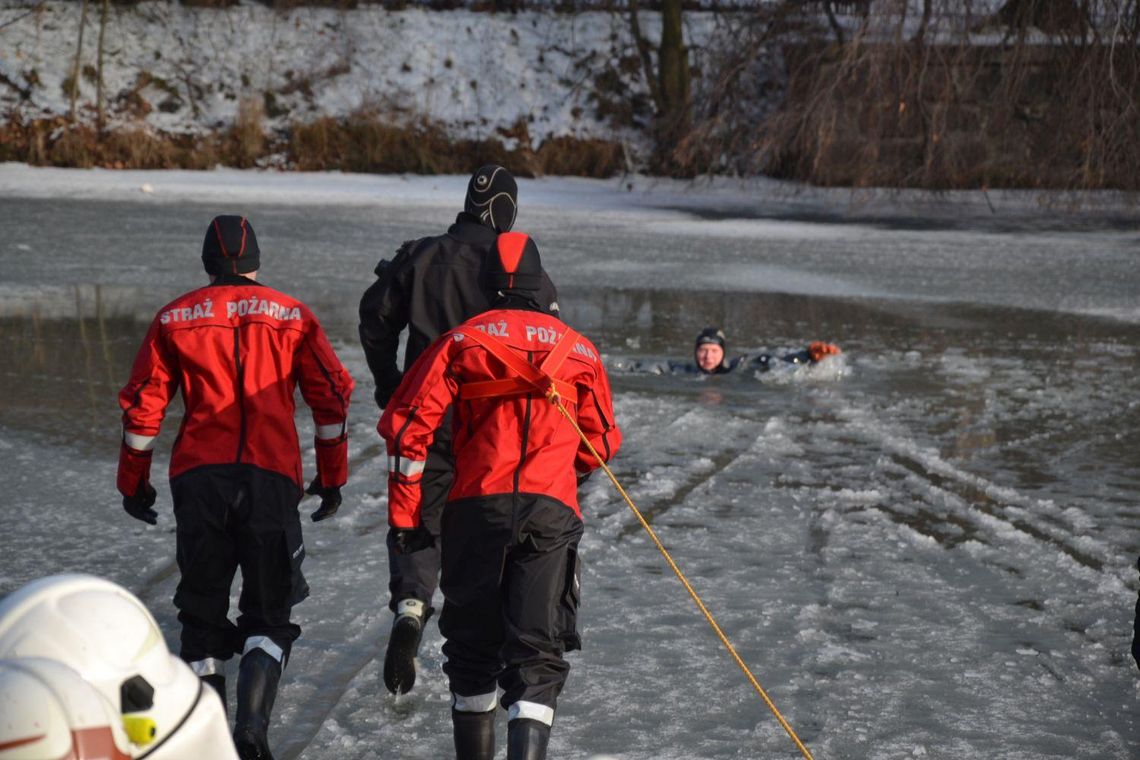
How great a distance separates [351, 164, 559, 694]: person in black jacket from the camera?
14.1ft

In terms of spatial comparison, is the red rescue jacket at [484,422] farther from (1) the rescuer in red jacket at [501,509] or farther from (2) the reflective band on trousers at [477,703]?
(2) the reflective band on trousers at [477,703]

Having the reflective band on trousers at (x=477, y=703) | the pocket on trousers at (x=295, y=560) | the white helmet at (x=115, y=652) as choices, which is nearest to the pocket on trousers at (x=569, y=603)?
the reflective band on trousers at (x=477, y=703)

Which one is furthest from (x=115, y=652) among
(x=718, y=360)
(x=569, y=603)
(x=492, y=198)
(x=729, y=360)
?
(x=729, y=360)

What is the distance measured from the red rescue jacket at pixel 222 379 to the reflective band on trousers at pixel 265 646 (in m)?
0.47

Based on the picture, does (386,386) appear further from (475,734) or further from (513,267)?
(475,734)

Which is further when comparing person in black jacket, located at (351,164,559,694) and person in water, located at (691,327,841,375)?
person in water, located at (691,327,841,375)

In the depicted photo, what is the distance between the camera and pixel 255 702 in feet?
12.0

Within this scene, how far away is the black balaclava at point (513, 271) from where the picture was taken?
3.60 m

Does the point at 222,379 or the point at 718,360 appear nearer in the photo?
the point at 222,379

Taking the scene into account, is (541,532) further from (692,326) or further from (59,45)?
(59,45)

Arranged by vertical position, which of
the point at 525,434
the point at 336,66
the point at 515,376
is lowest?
the point at 525,434

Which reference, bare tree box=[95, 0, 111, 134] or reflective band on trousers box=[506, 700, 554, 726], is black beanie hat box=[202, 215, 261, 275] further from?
bare tree box=[95, 0, 111, 134]

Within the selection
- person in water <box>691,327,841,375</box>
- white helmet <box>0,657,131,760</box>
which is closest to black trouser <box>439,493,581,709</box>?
white helmet <box>0,657,131,760</box>

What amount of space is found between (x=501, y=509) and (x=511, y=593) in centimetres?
22
